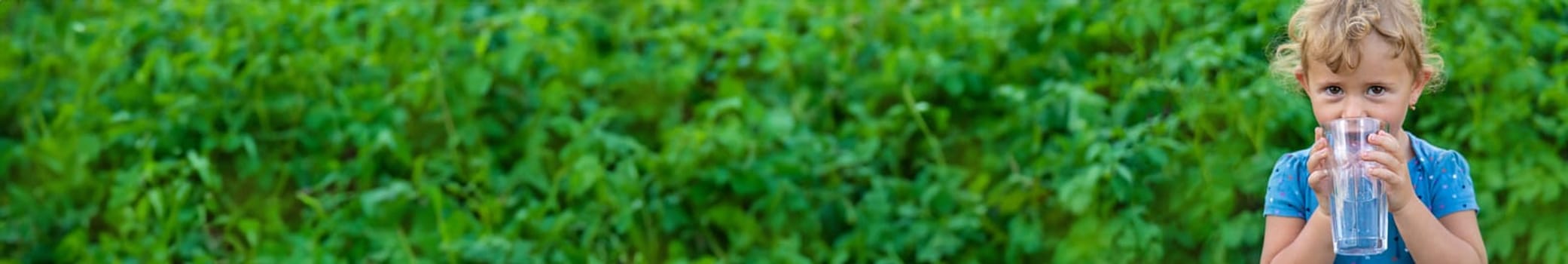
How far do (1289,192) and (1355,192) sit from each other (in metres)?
0.21

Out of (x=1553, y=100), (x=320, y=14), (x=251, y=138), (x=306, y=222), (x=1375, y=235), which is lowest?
(x=1375, y=235)

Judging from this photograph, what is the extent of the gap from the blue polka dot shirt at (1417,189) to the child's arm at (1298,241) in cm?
1

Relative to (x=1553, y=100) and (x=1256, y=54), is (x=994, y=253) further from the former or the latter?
(x=1553, y=100)

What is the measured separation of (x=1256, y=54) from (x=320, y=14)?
8.32 feet

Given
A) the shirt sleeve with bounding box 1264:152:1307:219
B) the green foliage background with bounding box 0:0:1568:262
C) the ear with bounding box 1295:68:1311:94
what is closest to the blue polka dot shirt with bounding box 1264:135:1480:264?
the shirt sleeve with bounding box 1264:152:1307:219

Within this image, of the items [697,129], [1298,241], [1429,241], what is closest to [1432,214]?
[1429,241]

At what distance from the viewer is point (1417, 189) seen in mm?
2160

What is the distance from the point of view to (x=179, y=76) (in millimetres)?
4641

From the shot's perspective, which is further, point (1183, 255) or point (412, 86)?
point (412, 86)

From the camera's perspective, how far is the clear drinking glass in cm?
198

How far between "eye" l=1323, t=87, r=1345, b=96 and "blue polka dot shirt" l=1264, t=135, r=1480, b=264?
137 mm

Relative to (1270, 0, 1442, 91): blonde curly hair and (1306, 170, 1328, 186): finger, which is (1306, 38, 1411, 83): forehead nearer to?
(1270, 0, 1442, 91): blonde curly hair

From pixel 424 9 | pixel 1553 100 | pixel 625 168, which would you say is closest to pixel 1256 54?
pixel 1553 100

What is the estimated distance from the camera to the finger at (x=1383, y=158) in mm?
1959
